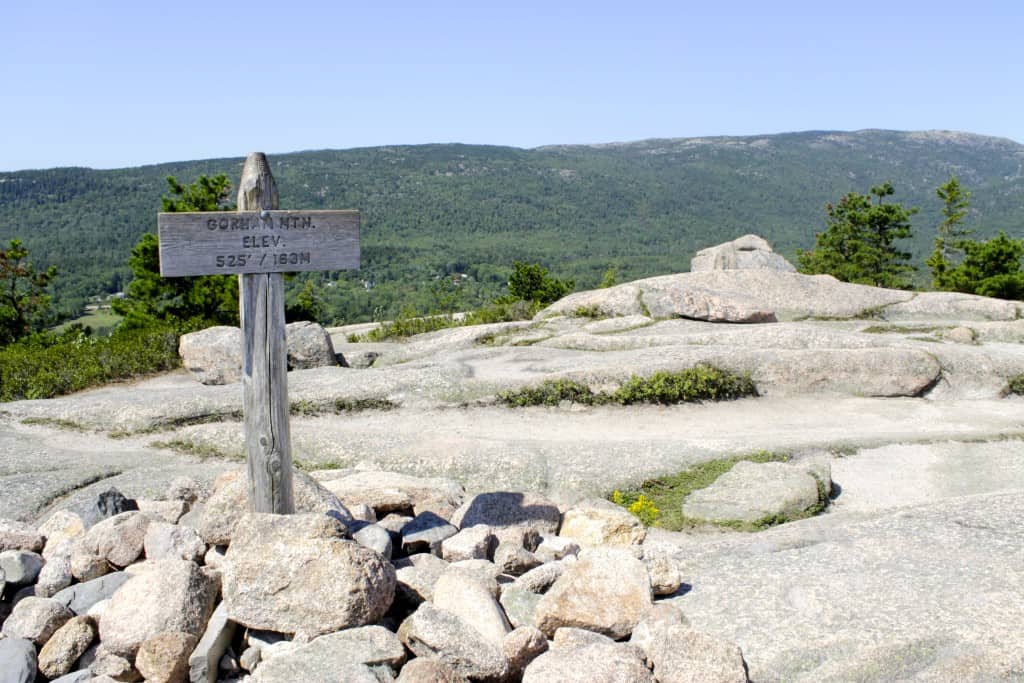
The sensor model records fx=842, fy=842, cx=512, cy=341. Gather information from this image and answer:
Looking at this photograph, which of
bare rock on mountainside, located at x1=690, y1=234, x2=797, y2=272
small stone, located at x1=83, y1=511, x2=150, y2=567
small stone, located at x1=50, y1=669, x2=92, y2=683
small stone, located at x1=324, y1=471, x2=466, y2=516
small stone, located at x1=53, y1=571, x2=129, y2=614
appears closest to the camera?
small stone, located at x1=50, y1=669, x2=92, y2=683

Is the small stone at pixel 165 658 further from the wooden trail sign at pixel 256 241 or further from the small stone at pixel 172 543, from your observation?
the wooden trail sign at pixel 256 241

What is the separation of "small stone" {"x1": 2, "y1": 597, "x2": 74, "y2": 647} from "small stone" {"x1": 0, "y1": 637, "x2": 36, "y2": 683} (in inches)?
A: 3.4

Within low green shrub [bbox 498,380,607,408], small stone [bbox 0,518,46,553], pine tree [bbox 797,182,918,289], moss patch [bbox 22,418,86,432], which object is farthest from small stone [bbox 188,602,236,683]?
pine tree [bbox 797,182,918,289]

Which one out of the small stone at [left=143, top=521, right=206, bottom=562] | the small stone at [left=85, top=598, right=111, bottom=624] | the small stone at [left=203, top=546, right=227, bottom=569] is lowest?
the small stone at [left=85, top=598, right=111, bottom=624]

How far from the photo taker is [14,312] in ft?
95.1

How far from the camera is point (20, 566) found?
5984mm

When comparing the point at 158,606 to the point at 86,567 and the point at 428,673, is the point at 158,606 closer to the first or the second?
the point at 86,567

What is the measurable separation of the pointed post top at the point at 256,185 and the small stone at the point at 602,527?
3626 millimetres

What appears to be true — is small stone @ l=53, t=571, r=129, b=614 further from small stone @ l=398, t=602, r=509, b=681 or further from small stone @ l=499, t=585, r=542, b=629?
small stone @ l=499, t=585, r=542, b=629

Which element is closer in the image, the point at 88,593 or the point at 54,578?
the point at 88,593

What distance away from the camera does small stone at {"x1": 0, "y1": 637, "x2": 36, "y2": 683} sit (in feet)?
16.8

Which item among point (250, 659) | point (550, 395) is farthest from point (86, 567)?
point (550, 395)

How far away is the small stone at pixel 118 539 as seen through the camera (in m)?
6.16

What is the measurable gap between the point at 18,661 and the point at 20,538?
1591mm
